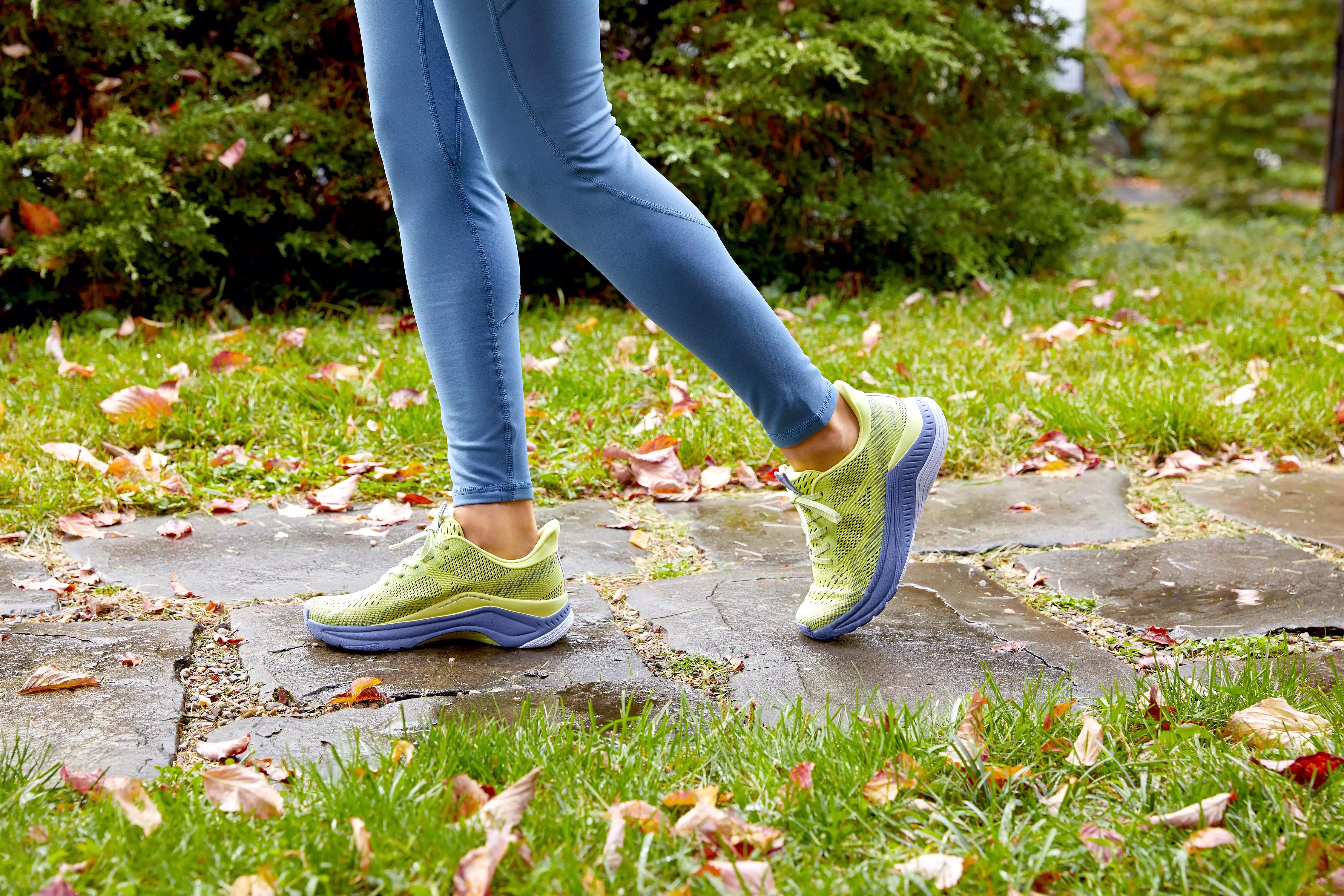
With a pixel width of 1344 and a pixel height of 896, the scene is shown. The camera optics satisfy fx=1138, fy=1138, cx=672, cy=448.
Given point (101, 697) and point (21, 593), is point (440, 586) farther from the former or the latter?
point (21, 593)

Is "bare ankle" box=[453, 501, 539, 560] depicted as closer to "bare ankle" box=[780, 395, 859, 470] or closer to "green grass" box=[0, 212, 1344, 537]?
"bare ankle" box=[780, 395, 859, 470]

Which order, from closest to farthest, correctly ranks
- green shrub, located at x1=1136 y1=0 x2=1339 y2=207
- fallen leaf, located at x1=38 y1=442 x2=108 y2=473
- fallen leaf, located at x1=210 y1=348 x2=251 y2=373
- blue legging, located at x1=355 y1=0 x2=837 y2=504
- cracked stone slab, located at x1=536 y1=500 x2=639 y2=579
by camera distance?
blue legging, located at x1=355 y1=0 x2=837 y2=504 → cracked stone slab, located at x1=536 y1=500 x2=639 y2=579 → fallen leaf, located at x1=38 y1=442 x2=108 y2=473 → fallen leaf, located at x1=210 y1=348 x2=251 y2=373 → green shrub, located at x1=1136 y1=0 x2=1339 y2=207

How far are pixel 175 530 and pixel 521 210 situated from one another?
2376mm

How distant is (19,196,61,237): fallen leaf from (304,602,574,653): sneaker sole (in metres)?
2.67

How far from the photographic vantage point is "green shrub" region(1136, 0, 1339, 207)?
12.6 meters

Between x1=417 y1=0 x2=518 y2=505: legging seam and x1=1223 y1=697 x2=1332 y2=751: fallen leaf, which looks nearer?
x1=1223 y1=697 x2=1332 y2=751: fallen leaf

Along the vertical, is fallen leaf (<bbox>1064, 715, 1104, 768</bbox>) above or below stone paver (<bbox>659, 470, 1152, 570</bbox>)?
above

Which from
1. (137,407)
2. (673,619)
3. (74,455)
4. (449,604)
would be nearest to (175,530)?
(74,455)

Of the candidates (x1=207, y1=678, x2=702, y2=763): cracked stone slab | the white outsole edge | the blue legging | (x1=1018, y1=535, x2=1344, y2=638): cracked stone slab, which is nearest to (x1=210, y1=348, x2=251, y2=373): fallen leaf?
the blue legging

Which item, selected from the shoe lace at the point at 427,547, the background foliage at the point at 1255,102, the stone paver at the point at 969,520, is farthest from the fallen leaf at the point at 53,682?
the background foliage at the point at 1255,102

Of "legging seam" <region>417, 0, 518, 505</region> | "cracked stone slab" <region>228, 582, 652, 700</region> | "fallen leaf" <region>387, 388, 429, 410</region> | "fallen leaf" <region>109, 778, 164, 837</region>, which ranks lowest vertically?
"cracked stone slab" <region>228, 582, 652, 700</region>

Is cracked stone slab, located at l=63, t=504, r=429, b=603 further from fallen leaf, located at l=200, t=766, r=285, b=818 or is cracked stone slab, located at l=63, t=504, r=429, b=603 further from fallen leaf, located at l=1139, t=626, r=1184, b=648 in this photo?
fallen leaf, located at l=1139, t=626, r=1184, b=648

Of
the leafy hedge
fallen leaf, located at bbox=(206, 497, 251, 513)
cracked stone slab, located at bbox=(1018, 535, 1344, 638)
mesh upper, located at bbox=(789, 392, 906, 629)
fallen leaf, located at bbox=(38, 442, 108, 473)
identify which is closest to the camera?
mesh upper, located at bbox=(789, 392, 906, 629)

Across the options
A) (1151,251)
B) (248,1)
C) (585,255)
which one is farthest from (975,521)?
(1151,251)
